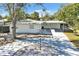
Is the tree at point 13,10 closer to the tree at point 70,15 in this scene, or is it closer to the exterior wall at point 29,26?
the exterior wall at point 29,26

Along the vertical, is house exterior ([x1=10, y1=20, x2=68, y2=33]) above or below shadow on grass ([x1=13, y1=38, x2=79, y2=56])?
above

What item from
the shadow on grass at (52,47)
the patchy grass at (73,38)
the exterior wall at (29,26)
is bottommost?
the shadow on grass at (52,47)

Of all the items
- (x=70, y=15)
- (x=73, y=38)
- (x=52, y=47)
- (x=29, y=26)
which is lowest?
(x=52, y=47)

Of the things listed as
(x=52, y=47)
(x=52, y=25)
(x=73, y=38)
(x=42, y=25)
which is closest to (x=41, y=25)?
(x=42, y=25)

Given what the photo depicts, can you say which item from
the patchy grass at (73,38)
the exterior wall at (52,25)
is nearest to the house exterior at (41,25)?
the exterior wall at (52,25)

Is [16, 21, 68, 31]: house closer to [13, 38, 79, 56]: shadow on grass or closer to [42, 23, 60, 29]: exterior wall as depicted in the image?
[42, 23, 60, 29]: exterior wall

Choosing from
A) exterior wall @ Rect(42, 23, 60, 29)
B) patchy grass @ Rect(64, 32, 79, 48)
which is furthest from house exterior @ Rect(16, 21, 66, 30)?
patchy grass @ Rect(64, 32, 79, 48)

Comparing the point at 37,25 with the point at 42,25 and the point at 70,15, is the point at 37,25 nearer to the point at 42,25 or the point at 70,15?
the point at 42,25

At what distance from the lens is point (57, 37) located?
2.96 m

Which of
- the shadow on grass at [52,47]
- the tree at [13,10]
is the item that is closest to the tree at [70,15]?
the shadow on grass at [52,47]

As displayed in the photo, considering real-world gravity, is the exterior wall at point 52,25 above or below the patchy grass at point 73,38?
above

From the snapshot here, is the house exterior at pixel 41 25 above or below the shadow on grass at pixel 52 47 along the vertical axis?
above

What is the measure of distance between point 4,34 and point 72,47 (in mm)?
865

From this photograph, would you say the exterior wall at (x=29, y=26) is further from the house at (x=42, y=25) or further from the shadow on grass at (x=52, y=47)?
the shadow on grass at (x=52, y=47)
